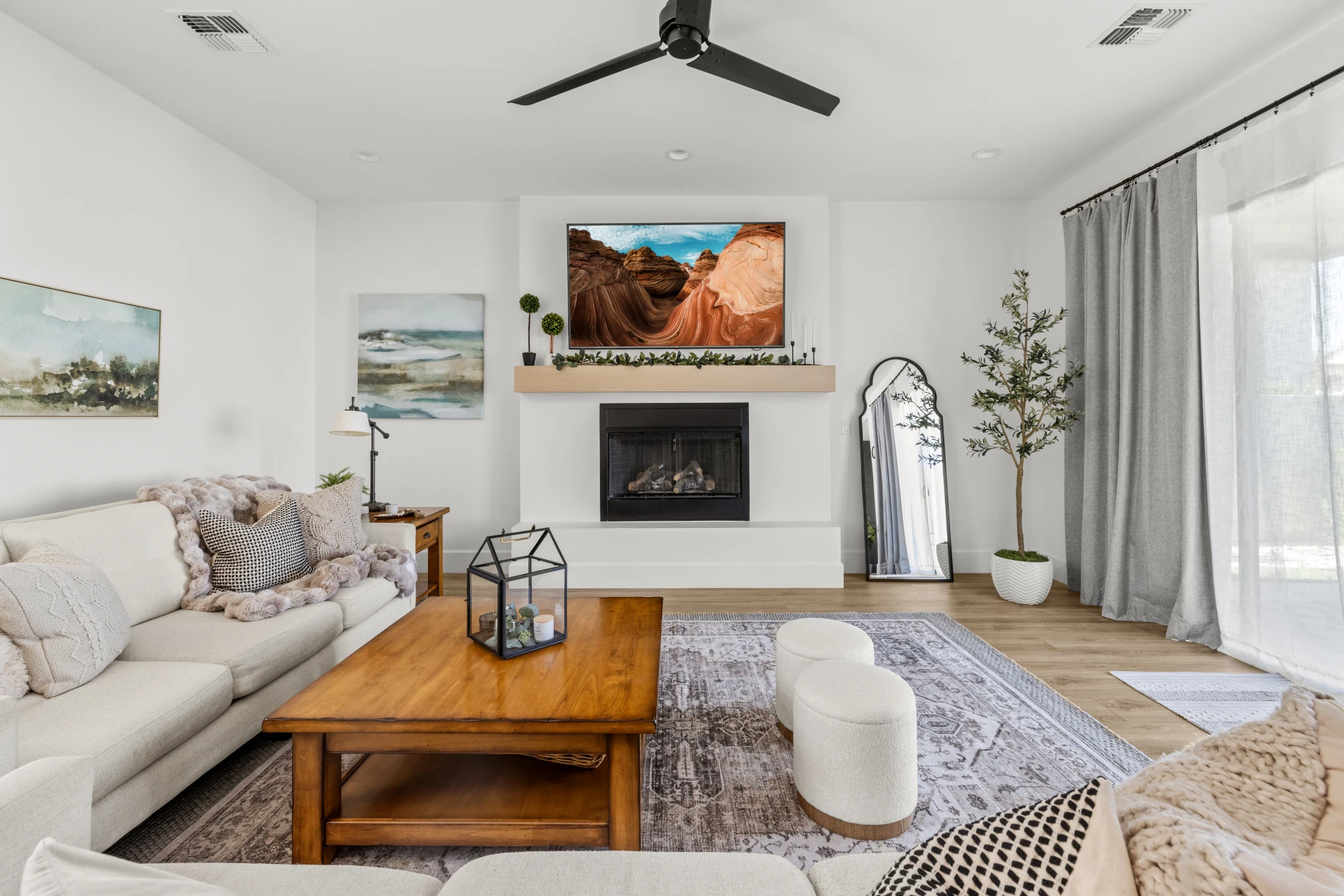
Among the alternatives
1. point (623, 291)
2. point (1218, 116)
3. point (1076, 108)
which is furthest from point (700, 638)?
point (1218, 116)

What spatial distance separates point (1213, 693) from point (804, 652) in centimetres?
184

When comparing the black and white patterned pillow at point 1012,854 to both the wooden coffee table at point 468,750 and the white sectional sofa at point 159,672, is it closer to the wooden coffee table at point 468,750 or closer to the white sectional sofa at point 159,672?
the wooden coffee table at point 468,750

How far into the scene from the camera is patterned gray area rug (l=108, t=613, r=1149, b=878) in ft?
5.33

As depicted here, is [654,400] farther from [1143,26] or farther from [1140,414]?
[1143,26]

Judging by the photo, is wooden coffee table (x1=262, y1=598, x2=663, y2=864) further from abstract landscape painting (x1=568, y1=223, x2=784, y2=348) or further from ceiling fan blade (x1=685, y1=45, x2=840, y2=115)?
abstract landscape painting (x1=568, y1=223, x2=784, y2=348)

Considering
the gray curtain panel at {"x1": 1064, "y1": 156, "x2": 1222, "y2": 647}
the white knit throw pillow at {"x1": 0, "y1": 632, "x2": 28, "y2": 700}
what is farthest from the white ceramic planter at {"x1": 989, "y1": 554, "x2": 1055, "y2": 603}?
the white knit throw pillow at {"x1": 0, "y1": 632, "x2": 28, "y2": 700}

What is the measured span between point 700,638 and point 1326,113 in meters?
3.44

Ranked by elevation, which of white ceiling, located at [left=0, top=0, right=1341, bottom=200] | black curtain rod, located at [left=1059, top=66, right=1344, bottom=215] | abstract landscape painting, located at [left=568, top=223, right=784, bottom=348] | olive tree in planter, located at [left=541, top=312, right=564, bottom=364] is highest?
white ceiling, located at [left=0, top=0, right=1341, bottom=200]

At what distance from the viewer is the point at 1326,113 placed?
243 cm

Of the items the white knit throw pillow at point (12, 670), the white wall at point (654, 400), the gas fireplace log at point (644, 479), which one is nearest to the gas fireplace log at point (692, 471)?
the gas fireplace log at point (644, 479)

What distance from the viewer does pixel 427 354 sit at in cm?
457

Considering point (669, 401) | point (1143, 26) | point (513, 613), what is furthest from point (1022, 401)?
point (513, 613)

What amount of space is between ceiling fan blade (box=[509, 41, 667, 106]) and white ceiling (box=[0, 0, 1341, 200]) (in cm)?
29

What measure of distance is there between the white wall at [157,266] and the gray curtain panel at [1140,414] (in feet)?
17.0
